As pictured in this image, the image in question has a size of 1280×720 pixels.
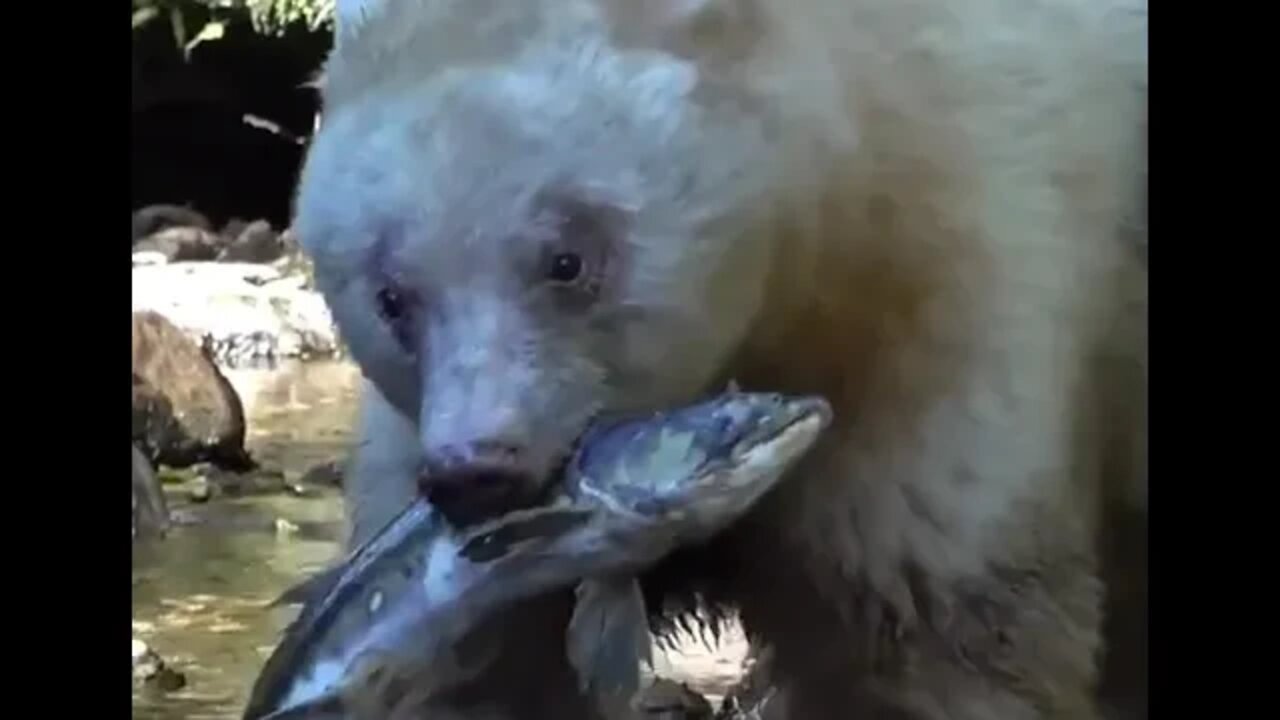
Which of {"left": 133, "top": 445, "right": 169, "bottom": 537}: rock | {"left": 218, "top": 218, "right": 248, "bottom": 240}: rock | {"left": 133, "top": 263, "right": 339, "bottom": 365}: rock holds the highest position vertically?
{"left": 218, "top": 218, "right": 248, "bottom": 240}: rock

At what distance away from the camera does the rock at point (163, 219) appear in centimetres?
151

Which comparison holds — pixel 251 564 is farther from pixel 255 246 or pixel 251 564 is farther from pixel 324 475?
pixel 255 246

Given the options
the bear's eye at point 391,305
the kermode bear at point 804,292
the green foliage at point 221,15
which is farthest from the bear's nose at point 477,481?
the green foliage at point 221,15

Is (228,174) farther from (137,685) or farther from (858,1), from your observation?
(858,1)

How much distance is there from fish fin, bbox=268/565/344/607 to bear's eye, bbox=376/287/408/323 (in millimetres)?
204

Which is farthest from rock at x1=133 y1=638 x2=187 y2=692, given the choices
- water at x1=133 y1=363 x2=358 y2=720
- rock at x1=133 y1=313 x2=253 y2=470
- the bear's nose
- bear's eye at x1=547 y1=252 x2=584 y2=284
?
bear's eye at x1=547 y1=252 x2=584 y2=284

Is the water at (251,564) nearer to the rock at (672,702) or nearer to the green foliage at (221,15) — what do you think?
the rock at (672,702)

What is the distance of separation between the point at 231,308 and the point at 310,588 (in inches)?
9.1

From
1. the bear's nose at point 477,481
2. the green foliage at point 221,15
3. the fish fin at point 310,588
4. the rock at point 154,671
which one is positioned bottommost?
the rock at point 154,671

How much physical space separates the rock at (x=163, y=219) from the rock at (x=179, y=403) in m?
0.07

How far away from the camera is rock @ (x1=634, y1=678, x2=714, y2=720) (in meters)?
1.52

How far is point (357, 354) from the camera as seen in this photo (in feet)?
4.89

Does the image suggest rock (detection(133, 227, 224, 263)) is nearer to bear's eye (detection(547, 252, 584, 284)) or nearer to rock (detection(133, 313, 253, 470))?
rock (detection(133, 313, 253, 470))
